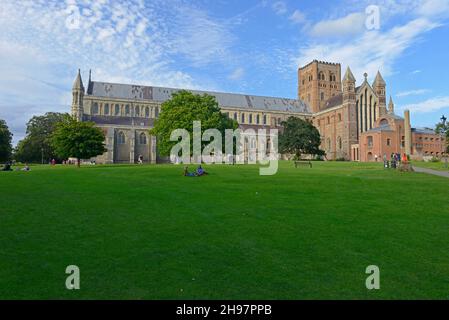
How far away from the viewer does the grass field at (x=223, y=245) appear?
6492 mm

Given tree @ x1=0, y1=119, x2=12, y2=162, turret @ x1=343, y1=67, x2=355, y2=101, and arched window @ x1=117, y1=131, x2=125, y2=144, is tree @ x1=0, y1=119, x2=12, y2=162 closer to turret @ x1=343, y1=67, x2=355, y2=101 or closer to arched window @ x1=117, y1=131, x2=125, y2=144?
arched window @ x1=117, y1=131, x2=125, y2=144

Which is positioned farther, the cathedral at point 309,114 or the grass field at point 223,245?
the cathedral at point 309,114

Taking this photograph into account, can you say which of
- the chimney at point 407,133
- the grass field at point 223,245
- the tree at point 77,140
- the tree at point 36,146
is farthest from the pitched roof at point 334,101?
the grass field at point 223,245

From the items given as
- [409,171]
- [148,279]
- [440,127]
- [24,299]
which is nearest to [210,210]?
[148,279]

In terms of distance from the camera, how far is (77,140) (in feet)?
137

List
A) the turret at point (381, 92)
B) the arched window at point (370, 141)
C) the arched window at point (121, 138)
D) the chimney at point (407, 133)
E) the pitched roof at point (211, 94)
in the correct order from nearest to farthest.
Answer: the chimney at point (407, 133) → the arched window at point (370, 141) → the arched window at point (121, 138) → the turret at point (381, 92) → the pitched roof at point (211, 94)

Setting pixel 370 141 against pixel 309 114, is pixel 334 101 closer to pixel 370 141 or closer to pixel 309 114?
pixel 309 114

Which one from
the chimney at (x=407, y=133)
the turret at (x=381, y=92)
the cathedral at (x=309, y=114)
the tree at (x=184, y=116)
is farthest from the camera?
the turret at (x=381, y=92)

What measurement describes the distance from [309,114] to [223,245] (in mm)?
91804

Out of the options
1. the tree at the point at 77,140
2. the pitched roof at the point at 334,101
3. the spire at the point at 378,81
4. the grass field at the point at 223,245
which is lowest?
the grass field at the point at 223,245

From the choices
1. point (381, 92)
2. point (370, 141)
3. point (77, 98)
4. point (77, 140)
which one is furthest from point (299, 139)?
point (77, 98)

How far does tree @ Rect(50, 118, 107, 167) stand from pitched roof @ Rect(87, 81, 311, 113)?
137 ft

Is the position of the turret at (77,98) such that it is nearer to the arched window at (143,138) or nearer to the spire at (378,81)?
the arched window at (143,138)

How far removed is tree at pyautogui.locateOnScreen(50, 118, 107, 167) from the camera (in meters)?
41.5
